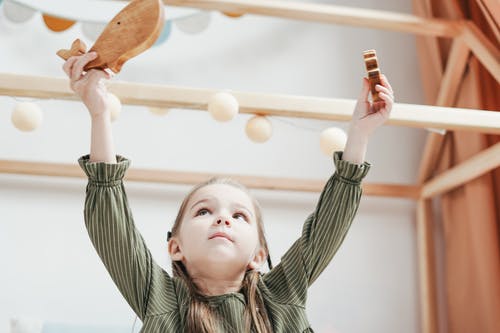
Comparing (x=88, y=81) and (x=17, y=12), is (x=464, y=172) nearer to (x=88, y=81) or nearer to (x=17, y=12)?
(x=88, y=81)

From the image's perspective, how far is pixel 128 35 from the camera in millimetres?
766

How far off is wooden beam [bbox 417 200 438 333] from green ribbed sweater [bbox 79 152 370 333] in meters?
0.87

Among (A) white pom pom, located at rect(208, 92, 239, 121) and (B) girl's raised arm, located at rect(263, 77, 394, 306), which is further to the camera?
(A) white pom pom, located at rect(208, 92, 239, 121)

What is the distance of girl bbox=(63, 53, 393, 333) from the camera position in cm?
85

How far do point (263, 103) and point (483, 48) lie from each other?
648 mm

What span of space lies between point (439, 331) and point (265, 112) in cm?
89

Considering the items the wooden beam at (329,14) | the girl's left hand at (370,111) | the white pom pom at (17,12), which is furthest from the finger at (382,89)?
the white pom pom at (17,12)

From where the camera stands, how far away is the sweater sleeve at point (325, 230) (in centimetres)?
93

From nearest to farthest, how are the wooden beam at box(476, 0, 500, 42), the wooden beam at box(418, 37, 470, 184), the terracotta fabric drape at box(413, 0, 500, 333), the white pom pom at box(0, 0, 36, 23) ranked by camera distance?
the wooden beam at box(476, 0, 500, 42) → the terracotta fabric drape at box(413, 0, 500, 333) → the wooden beam at box(418, 37, 470, 184) → the white pom pom at box(0, 0, 36, 23)

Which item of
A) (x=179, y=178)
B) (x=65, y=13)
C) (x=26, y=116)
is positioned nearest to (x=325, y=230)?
(x=26, y=116)

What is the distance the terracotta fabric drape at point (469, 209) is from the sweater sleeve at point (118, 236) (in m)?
0.90

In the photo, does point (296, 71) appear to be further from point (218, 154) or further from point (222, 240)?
point (222, 240)

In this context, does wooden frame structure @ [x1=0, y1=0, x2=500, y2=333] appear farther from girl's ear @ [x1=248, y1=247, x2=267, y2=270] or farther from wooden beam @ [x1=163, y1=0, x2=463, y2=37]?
girl's ear @ [x1=248, y1=247, x2=267, y2=270]

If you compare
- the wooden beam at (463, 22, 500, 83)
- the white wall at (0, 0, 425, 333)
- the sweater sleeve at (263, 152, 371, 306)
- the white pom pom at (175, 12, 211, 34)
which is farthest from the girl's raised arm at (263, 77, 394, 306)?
the white pom pom at (175, 12, 211, 34)
